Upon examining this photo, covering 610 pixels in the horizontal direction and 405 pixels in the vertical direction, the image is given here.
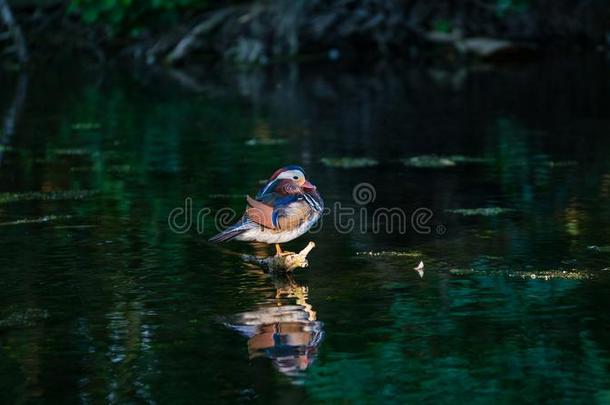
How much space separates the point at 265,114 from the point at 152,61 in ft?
44.6

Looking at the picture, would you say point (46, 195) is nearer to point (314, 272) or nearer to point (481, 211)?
point (481, 211)

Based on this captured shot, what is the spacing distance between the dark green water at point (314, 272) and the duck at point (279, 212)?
29cm

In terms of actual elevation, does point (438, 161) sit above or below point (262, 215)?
above

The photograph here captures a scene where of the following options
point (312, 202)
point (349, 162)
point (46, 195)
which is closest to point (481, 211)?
point (312, 202)

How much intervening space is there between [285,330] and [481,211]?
14.1ft

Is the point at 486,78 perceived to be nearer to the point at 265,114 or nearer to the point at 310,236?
the point at 265,114

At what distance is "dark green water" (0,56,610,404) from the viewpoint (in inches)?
278

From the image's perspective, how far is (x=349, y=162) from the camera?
49.6 ft

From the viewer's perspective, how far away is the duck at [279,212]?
9.26 meters

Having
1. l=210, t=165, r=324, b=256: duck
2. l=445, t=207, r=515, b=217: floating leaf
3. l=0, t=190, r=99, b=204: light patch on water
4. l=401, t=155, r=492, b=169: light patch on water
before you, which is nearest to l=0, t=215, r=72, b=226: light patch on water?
l=0, t=190, r=99, b=204: light patch on water

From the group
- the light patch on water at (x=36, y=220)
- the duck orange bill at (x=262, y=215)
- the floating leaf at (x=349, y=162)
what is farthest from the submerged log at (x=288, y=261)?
the floating leaf at (x=349, y=162)

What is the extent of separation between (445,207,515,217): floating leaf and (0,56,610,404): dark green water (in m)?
0.06

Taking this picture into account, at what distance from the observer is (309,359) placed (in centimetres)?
734

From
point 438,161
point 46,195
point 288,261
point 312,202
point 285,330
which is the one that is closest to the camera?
point 285,330
